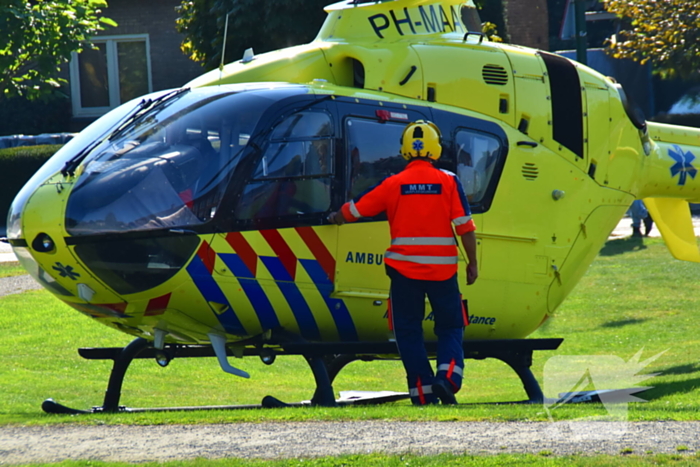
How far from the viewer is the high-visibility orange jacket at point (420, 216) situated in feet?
23.1

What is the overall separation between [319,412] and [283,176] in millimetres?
1737

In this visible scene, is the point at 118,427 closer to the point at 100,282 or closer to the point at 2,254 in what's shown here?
the point at 100,282

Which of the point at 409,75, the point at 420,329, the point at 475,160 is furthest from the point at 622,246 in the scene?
the point at 420,329

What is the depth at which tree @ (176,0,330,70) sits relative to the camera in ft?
57.3

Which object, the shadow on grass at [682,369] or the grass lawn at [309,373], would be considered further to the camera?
the shadow on grass at [682,369]

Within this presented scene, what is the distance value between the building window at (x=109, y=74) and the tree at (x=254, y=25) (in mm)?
11175

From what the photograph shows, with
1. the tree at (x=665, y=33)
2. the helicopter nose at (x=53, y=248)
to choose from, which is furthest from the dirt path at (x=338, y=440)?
the tree at (x=665, y=33)

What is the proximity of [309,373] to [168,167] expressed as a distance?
493cm

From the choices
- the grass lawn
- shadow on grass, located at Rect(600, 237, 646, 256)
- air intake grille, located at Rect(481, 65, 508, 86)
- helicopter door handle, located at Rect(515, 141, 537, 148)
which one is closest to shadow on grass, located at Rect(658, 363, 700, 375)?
the grass lawn

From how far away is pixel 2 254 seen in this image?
2033cm

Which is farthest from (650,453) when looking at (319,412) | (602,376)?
(602,376)

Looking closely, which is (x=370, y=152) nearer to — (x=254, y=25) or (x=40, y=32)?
(x=254, y=25)

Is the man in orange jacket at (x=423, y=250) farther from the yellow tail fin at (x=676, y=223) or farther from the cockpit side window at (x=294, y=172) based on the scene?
the yellow tail fin at (x=676, y=223)

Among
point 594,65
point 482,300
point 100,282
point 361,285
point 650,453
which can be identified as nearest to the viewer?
point 650,453
